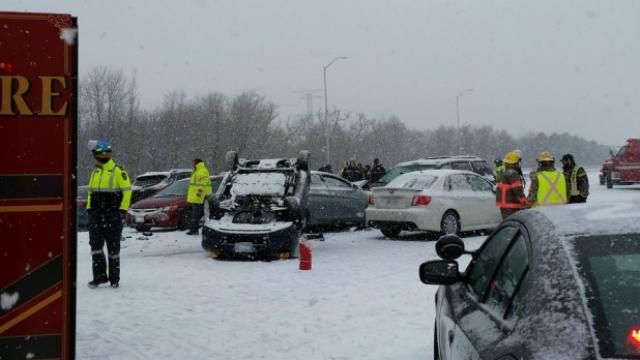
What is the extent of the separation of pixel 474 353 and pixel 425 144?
13492 centimetres

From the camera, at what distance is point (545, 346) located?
2.27 m

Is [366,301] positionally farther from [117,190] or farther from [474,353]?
[474,353]

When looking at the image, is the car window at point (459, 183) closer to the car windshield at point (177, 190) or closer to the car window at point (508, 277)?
the car windshield at point (177, 190)

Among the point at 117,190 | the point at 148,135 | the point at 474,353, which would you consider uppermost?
the point at 148,135

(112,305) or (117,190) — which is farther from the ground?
(117,190)

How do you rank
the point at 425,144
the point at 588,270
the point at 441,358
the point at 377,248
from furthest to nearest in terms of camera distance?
the point at 425,144 < the point at 377,248 < the point at 441,358 < the point at 588,270

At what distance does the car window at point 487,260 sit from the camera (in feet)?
11.8

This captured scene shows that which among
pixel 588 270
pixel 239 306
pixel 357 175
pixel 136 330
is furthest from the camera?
pixel 357 175

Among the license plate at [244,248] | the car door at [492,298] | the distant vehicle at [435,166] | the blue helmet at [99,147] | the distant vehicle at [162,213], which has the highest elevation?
the distant vehicle at [435,166]

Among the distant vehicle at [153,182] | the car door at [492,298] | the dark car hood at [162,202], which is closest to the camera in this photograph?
the car door at [492,298]

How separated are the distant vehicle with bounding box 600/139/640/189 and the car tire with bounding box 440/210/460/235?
15.7m

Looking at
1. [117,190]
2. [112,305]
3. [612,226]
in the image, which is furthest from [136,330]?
[612,226]

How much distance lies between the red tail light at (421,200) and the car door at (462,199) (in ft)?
2.03

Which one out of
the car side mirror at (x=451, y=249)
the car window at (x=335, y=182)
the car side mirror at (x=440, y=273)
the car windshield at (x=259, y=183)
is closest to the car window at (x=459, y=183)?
the car window at (x=335, y=182)
